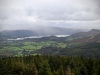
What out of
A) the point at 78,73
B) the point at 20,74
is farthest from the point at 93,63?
the point at 20,74

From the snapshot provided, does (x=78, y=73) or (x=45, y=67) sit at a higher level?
(x=45, y=67)

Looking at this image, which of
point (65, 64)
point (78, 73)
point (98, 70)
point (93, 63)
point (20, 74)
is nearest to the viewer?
point (20, 74)

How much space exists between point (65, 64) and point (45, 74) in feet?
131

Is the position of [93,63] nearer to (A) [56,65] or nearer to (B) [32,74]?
(A) [56,65]

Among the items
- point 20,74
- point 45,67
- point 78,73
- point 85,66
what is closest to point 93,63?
point 85,66

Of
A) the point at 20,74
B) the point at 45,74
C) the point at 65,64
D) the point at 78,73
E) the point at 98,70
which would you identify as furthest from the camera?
the point at 65,64

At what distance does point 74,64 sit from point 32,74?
3690 cm

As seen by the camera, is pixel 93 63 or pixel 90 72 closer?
pixel 90 72

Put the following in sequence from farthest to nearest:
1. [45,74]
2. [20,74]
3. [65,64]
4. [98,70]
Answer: [65,64] < [98,70] < [20,74] < [45,74]

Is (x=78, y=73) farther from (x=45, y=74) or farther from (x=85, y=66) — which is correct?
(x=45, y=74)

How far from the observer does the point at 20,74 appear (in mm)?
76750

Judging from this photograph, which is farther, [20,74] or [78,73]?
[78,73]

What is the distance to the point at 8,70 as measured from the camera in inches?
3140

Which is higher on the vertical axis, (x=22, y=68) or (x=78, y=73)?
(x=22, y=68)
